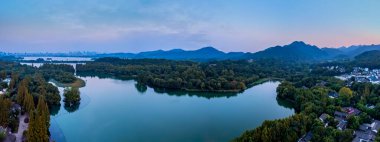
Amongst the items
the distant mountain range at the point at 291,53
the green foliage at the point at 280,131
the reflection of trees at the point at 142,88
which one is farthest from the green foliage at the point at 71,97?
the distant mountain range at the point at 291,53

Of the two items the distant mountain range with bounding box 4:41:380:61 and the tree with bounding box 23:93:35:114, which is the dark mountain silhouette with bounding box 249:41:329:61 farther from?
the tree with bounding box 23:93:35:114

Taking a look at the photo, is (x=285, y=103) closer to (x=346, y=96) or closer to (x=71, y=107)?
(x=346, y=96)

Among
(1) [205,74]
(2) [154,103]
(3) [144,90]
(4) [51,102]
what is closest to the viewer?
(4) [51,102]

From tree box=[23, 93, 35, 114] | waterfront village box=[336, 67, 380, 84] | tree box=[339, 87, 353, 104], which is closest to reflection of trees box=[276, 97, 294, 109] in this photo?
tree box=[339, 87, 353, 104]

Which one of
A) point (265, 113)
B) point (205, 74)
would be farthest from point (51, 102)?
point (205, 74)

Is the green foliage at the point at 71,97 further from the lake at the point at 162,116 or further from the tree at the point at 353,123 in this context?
the tree at the point at 353,123

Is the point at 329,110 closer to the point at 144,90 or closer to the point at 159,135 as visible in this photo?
the point at 159,135

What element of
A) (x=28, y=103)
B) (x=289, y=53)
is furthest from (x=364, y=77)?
(x=289, y=53)

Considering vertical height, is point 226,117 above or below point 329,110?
below
